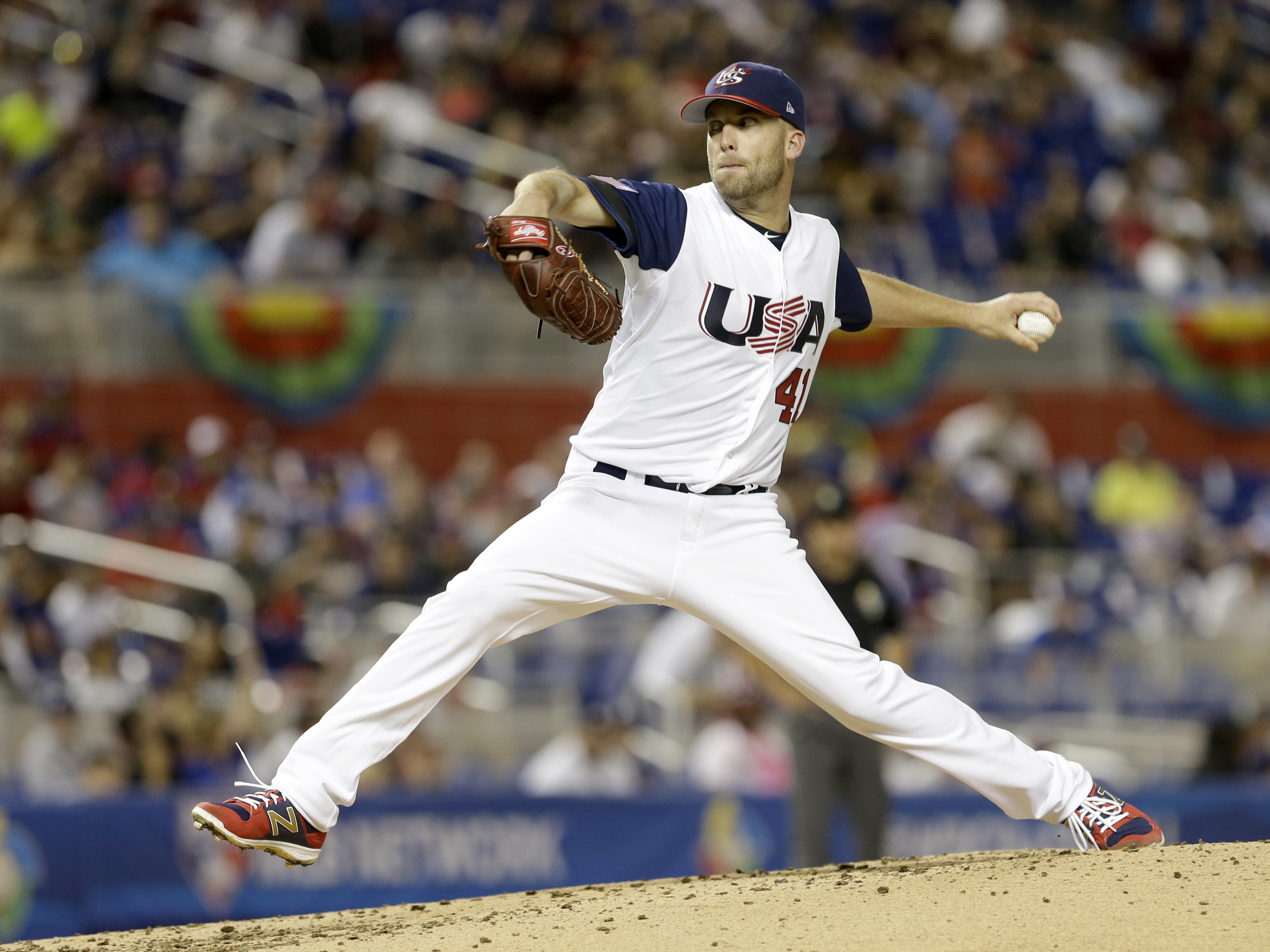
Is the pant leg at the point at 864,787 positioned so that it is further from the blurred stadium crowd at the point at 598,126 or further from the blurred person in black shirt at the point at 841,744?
the blurred stadium crowd at the point at 598,126

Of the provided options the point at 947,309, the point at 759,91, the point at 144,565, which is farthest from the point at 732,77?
the point at 144,565

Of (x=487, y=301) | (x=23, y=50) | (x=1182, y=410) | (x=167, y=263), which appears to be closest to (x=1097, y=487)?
(x=1182, y=410)

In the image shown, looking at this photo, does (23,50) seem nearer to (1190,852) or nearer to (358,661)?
(358,661)

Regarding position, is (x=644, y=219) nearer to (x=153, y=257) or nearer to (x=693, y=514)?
(x=693, y=514)

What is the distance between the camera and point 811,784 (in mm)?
7480

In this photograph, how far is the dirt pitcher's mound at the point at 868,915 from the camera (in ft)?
13.7

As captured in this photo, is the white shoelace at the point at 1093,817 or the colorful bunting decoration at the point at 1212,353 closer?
the white shoelace at the point at 1093,817

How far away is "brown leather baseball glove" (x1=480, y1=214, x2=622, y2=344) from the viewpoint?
398cm

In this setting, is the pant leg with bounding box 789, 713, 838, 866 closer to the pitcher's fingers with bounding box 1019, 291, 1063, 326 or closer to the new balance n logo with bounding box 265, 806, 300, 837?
the pitcher's fingers with bounding box 1019, 291, 1063, 326

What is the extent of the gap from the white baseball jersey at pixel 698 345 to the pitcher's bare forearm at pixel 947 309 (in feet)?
1.54

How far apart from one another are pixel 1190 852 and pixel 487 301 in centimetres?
792

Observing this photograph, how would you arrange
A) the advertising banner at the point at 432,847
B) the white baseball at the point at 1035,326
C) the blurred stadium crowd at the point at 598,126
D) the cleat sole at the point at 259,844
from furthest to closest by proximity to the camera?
1. the blurred stadium crowd at the point at 598,126
2. the advertising banner at the point at 432,847
3. the white baseball at the point at 1035,326
4. the cleat sole at the point at 259,844

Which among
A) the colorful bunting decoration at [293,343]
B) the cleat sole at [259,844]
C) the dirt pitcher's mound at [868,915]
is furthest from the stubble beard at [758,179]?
the colorful bunting decoration at [293,343]

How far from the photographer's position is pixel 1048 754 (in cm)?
485
